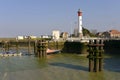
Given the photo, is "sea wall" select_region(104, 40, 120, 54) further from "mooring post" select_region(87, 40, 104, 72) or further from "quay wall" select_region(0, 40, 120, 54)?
"mooring post" select_region(87, 40, 104, 72)

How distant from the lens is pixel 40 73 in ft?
101

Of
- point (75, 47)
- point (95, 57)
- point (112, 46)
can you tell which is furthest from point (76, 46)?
point (95, 57)

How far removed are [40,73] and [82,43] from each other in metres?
30.1

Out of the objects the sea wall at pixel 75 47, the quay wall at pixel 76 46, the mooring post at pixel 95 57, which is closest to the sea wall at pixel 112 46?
the quay wall at pixel 76 46

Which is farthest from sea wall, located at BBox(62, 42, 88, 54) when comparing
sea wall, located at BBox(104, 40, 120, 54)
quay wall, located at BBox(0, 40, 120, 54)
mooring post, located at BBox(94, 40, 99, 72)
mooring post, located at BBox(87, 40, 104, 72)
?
Result: mooring post, located at BBox(94, 40, 99, 72)

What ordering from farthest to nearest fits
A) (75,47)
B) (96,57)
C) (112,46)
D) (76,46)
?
(75,47)
(76,46)
(112,46)
(96,57)

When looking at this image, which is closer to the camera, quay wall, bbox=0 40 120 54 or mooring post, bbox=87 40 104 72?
mooring post, bbox=87 40 104 72

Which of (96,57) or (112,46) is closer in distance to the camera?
(96,57)

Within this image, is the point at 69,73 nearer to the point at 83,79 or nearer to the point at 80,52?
the point at 83,79

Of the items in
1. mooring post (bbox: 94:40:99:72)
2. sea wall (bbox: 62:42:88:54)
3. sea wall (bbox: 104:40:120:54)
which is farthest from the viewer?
sea wall (bbox: 104:40:120:54)

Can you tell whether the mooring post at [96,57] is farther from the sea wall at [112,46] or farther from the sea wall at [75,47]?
the sea wall at [112,46]

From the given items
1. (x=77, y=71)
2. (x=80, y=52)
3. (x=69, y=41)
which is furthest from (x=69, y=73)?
(x=69, y=41)

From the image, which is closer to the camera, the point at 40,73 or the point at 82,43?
the point at 40,73

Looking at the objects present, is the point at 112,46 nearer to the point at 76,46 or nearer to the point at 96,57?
the point at 76,46
